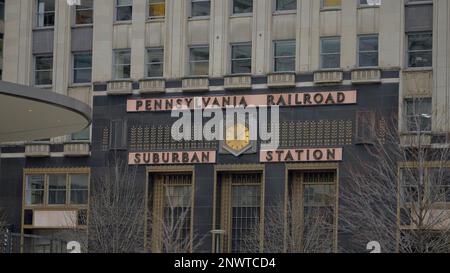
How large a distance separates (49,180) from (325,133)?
19157mm

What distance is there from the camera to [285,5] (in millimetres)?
68438

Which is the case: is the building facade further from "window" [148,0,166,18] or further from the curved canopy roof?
the curved canopy roof

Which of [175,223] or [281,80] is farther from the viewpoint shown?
[175,223]

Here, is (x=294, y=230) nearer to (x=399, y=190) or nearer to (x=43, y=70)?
(x=399, y=190)

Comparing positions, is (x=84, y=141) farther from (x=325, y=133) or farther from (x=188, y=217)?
(x=325, y=133)

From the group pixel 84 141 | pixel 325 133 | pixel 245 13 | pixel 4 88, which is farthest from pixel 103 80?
pixel 4 88

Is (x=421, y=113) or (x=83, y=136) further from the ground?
(x=421, y=113)

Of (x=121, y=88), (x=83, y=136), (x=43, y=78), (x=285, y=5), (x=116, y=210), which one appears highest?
(x=285, y=5)

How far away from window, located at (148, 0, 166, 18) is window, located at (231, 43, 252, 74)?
558cm

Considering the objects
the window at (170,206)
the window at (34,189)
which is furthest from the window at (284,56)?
the window at (34,189)

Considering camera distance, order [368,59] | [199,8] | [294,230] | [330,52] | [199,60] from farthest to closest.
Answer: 1. [199,8]
2. [199,60]
3. [330,52]
4. [368,59]
5. [294,230]

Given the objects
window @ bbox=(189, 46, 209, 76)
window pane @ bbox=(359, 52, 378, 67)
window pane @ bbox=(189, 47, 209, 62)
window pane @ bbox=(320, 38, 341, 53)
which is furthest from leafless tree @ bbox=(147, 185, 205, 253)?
window pane @ bbox=(359, 52, 378, 67)

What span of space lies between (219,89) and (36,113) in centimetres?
3378

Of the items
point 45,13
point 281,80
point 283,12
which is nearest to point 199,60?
point 281,80
